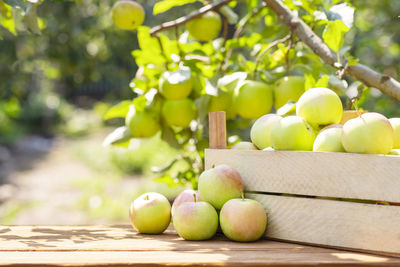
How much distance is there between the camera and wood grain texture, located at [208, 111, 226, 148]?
114cm

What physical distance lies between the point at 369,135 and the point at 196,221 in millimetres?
393

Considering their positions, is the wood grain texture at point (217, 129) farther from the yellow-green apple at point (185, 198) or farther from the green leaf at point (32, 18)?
the green leaf at point (32, 18)

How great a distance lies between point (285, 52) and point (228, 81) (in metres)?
0.24

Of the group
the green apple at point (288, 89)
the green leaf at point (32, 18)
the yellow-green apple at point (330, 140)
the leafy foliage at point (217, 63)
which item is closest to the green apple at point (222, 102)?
the leafy foliage at point (217, 63)

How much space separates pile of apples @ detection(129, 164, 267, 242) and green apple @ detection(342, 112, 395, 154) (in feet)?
0.79

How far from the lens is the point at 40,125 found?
1038 cm

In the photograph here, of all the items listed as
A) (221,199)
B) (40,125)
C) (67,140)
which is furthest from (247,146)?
(40,125)

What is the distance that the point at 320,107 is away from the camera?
3.30 ft

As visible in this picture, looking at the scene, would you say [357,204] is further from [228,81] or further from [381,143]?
[228,81]

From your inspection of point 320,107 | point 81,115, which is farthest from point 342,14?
point 81,115

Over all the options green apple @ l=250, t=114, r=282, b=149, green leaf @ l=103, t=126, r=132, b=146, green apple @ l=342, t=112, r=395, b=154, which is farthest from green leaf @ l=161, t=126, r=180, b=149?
green apple @ l=342, t=112, r=395, b=154

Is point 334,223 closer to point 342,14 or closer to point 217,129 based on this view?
point 217,129

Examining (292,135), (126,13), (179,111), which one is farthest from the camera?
(126,13)

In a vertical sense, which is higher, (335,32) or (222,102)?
(335,32)
